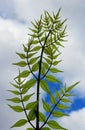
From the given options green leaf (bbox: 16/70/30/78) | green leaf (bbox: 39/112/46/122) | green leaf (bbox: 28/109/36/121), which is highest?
green leaf (bbox: 16/70/30/78)

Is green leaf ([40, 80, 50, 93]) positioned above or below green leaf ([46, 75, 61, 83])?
below

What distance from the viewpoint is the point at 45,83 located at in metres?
2.38

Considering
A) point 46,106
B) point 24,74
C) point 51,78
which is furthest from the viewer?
point 24,74

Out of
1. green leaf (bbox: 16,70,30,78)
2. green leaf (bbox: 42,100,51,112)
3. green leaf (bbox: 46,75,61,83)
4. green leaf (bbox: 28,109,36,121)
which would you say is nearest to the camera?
green leaf (bbox: 28,109,36,121)

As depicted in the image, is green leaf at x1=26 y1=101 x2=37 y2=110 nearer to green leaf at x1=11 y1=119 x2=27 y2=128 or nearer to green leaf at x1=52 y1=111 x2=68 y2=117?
green leaf at x1=11 y1=119 x2=27 y2=128

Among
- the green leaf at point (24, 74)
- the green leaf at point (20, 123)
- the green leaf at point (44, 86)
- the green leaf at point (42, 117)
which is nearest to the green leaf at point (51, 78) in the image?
the green leaf at point (44, 86)

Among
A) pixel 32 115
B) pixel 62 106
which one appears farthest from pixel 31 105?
pixel 62 106

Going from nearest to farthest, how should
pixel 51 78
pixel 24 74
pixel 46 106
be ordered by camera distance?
pixel 46 106
pixel 51 78
pixel 24 74

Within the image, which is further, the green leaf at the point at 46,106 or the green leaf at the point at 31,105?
the green leaf at the point at 46,106

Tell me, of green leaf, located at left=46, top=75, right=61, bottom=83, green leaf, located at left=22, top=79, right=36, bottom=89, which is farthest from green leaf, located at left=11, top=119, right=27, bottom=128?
green leaf, located at left=46, top=75, right=61, bottom=83

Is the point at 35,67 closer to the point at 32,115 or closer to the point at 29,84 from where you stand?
the point at 29,84

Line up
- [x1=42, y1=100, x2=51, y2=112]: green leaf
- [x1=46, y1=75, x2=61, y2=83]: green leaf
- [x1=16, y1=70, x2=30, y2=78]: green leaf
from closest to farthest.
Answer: [x1=42, y1=100, x2=51, y2=112]: green leaf → [x1=46, y1=75, x2=61, y2=83]: green leaf → [x1=16, y1=70, x2=30, y2=78]: green leaf

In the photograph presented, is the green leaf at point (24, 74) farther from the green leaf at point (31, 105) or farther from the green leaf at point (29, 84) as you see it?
the green leaf at point (31, 105)

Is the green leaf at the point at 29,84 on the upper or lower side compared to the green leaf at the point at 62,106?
upper
